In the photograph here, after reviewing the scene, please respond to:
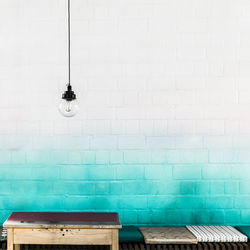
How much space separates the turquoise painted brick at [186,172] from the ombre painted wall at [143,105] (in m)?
0.01

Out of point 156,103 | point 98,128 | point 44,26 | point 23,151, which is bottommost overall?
point 23,151

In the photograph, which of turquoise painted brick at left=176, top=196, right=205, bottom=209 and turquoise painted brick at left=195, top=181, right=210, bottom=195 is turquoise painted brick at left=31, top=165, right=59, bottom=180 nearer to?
turquoise painted brick at left=176, top=196, right=205, bottom=209

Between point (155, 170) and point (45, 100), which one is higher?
point (45, 100)

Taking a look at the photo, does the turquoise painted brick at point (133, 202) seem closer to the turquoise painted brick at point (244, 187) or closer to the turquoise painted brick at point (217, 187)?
the turquoise painted brick at point (217, 187)

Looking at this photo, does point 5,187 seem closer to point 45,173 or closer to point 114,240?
point 45,173

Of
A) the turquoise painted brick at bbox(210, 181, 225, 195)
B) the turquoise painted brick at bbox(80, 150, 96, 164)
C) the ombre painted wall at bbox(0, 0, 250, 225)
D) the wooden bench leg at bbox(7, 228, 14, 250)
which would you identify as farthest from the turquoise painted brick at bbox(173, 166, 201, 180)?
the wooden bench leg at bbox(7, 228, 14, 250)

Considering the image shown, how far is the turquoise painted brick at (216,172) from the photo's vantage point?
137 inches

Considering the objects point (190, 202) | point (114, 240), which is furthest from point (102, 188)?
point (190, 202)

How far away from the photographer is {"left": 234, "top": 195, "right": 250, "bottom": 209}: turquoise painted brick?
3.48 meters

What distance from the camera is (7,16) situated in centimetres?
349

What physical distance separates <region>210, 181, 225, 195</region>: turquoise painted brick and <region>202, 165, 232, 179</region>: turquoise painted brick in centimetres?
7

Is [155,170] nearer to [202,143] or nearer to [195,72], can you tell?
A: [202,143]

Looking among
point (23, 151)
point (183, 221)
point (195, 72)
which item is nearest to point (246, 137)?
point (195, 72)

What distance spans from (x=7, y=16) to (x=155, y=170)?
7.75 ft
